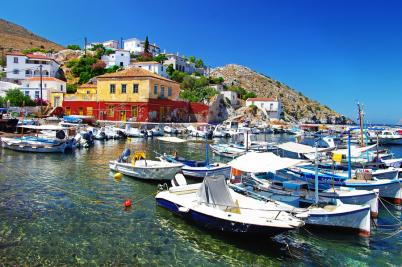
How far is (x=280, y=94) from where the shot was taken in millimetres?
129750

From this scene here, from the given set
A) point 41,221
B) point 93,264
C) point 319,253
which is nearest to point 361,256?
point 319,253

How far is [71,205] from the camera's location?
15.0m

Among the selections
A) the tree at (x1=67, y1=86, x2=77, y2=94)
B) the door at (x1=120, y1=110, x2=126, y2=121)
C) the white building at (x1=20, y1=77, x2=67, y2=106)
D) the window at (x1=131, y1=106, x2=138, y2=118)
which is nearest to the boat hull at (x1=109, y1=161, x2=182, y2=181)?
the window at (x1=131, y1=106, x2=138, y2=118)

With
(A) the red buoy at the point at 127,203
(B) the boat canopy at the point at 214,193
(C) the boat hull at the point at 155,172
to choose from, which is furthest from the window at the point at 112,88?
(B) the boat canopy at the point at 214,193

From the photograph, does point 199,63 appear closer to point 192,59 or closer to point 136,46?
point 192,59

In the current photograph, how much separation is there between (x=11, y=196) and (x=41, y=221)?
4.31 metres

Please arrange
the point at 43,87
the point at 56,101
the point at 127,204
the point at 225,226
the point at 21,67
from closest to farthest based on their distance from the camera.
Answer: the point at 225,226 < the point at 127,204 < the point at 56,101 < the point at 43,87 < the point at 21,67

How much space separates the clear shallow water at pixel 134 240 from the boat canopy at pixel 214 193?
3.89ft

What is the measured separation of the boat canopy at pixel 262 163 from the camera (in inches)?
520

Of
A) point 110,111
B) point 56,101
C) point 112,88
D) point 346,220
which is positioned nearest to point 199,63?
point 112,88

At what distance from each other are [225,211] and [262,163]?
2.67 metres

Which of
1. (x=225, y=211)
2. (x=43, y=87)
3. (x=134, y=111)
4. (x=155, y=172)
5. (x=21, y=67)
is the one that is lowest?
(x=225, y=211)

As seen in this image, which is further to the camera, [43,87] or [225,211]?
[43,87]

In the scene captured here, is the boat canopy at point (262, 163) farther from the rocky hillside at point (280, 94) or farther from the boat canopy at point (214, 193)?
the rocky hillside at point (280, 94)
